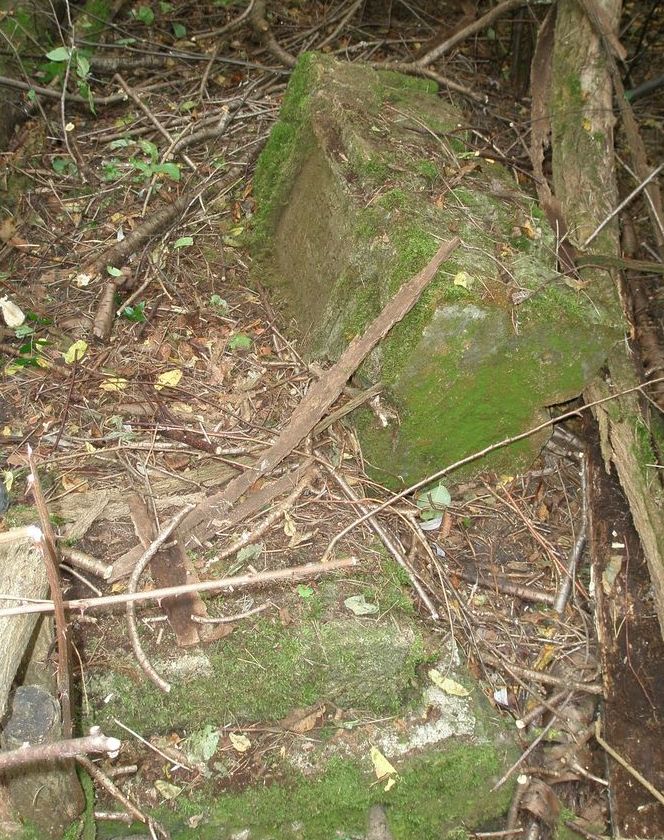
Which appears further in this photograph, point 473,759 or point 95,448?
point 95,448

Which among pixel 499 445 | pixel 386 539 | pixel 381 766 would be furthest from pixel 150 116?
pixel 381 766

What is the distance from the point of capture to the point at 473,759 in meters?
2.49

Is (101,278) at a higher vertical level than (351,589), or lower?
higher

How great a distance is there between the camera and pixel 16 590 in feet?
7.04

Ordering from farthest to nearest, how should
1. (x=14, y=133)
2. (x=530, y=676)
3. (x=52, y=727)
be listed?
(x=14, y=133), (x=530, y=676), (x=52, y=727)

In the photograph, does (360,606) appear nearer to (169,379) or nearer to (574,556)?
(574,556)

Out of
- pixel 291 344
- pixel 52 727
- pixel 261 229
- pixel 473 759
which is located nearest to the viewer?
pixel 52 727

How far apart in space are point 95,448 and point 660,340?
3.02 meters

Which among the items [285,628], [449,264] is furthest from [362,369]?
[285,628]

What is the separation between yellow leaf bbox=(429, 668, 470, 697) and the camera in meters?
2.59

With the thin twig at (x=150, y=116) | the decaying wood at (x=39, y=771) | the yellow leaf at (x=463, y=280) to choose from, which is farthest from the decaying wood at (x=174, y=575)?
the thin twig at (x=150, y=116)

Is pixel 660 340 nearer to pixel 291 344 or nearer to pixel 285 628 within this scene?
pixel 291 344

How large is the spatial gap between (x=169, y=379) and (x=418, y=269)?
1.39 metres

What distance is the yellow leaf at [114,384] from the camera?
3.20 metres
